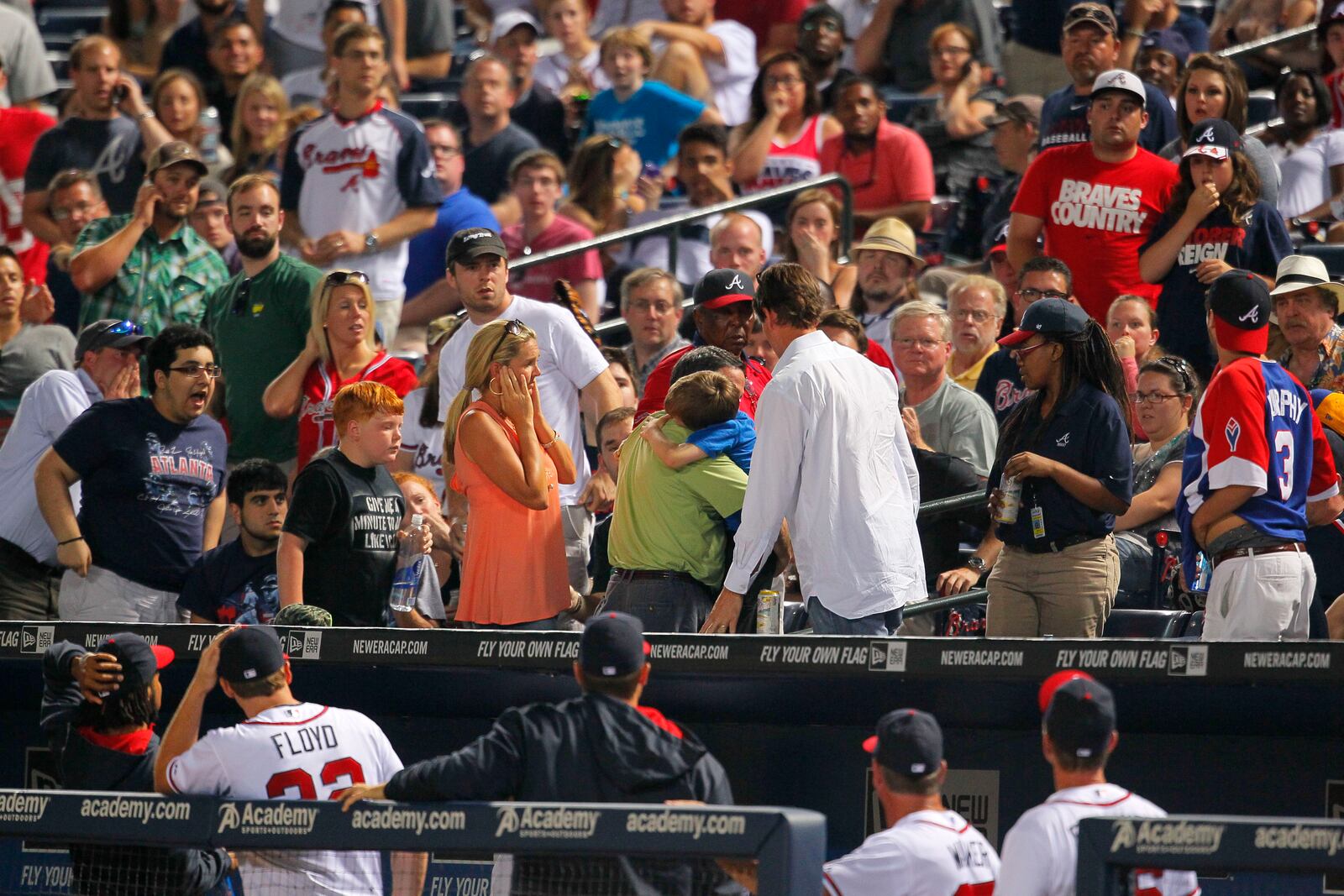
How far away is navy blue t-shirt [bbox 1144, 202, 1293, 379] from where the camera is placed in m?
8.58

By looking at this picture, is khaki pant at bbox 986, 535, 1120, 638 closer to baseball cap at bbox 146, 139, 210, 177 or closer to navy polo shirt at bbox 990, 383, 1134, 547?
navy polo shirt at bbox 990, 383, 1134, 547

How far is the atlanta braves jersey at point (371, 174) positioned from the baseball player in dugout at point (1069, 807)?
602 cm

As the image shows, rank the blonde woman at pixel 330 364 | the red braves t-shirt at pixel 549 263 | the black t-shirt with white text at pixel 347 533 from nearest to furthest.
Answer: the black t-shirt with white text at pixel 347 533, the blonde woman at pixel 330 364, the red braves t-shirt at pixel 549 263

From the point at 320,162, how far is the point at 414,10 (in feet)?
12.9

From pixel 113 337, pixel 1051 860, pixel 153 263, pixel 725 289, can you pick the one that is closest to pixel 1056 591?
pixel 725 289

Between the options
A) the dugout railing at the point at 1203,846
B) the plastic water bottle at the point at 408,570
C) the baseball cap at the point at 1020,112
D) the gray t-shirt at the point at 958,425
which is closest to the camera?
the dugout railing at the point at 1203,846

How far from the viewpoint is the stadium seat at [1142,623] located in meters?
6.85

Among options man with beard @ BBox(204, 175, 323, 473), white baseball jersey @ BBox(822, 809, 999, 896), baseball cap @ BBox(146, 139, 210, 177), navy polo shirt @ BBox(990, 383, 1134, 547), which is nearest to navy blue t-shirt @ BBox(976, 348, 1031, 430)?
navy polo shirt @ BBox(990, 383, 1134, 547)

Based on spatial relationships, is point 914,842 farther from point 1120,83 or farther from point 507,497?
point 1120,83

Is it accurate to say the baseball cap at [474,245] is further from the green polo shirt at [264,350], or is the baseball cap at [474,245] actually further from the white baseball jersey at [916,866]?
the white baseball jersey at [916,866]

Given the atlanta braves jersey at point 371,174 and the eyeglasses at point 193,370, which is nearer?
the eyeglasses at point 193,370

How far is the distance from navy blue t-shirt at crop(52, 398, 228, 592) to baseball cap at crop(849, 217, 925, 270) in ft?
11.7

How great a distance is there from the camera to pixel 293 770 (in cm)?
530

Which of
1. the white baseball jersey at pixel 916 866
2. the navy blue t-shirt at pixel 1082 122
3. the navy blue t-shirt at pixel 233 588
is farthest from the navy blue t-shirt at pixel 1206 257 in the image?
the white baseball jersey at pixel 916 866
